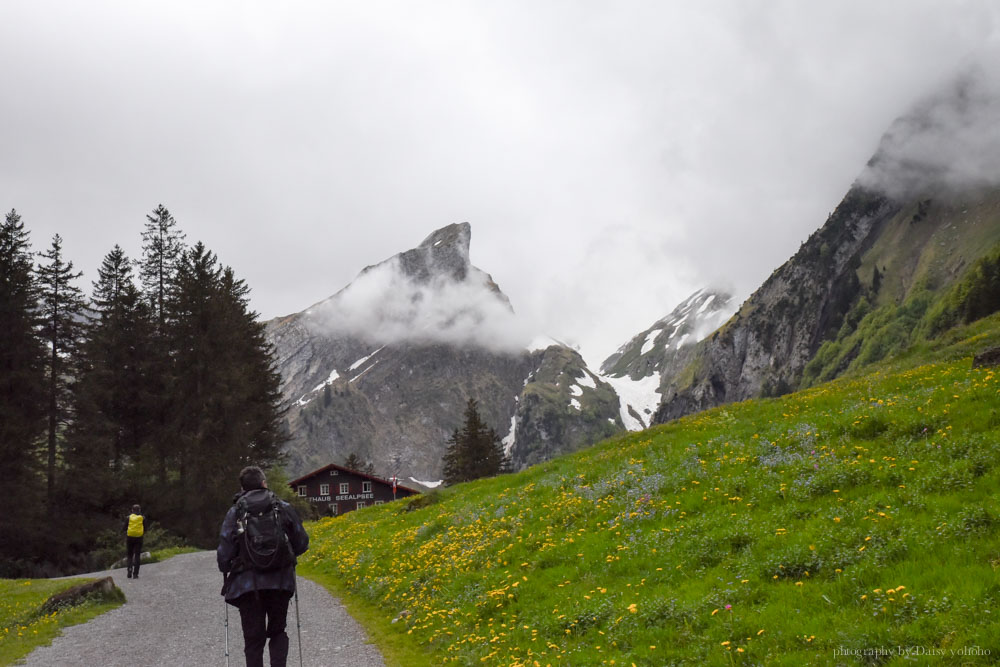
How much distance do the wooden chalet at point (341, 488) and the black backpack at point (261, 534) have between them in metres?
98.7

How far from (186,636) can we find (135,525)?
12166 mm

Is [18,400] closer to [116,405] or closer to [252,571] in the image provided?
[116,405]

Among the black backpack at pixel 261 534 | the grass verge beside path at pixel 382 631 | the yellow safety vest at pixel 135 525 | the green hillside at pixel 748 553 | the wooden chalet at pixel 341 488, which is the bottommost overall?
the grass verge beside path at pixel 382 631

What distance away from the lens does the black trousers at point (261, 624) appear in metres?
9.56

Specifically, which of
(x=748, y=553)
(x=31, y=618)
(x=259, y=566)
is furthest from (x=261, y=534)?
(x=31, y=618)

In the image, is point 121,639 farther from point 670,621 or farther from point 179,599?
point 670,621

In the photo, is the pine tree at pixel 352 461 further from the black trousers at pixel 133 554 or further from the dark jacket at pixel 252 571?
the dark jacket at pixel 252 571

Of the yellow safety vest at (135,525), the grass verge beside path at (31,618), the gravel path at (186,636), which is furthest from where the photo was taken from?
the yellow safety vest at (135,525)

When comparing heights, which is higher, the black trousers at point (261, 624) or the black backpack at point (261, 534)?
the black backpack at point (261, 534)

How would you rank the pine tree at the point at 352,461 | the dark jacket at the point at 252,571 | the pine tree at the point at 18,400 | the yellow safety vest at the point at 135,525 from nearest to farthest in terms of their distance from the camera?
1. the dark jacket at the point at 252,571
2. the yellow safety vest at the point at 135,525
3. the pine tree at the point at 18,400
4. the pine tree at the point at 352,461

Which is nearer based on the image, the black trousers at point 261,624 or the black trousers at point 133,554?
the black trousers at point 261,624

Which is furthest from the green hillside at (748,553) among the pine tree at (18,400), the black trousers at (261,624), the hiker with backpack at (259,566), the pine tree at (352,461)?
the pine tree at (352,461)

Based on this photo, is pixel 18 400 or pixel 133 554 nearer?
pixel 133 554

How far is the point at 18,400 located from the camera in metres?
39.4
